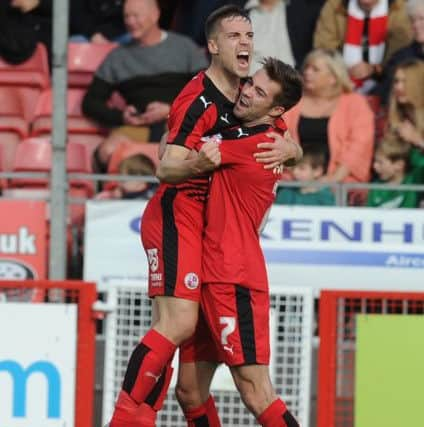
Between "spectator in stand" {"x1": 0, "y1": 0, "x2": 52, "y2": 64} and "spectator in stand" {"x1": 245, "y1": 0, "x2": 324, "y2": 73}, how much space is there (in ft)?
5.62

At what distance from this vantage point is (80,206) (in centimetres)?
1022

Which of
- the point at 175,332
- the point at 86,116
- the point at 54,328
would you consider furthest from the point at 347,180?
the point at 175,332

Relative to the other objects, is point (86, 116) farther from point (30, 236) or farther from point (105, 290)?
point (105, 290)

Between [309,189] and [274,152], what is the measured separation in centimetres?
349

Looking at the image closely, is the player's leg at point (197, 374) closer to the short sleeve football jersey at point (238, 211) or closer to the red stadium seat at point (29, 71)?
the short sleeve football jersey at point (238, 211)

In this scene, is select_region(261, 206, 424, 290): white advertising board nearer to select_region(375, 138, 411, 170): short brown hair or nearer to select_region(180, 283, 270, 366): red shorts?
select_region(375, 138, 411, 170): short brown hair

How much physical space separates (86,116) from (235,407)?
3.60 metres

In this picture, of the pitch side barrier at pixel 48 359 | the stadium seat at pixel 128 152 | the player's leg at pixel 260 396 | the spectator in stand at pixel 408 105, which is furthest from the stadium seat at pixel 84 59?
the player's leg at pixel 260 396

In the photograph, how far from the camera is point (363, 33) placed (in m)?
11.3

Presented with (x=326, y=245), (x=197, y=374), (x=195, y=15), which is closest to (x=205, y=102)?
(x=197, y=374)

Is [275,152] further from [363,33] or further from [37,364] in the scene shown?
[363,33]

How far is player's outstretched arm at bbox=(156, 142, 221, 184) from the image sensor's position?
21.4 ft

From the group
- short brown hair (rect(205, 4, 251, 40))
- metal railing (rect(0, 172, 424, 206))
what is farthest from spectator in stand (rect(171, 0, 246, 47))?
short brown hair (rect(205, 4, 251, 40))

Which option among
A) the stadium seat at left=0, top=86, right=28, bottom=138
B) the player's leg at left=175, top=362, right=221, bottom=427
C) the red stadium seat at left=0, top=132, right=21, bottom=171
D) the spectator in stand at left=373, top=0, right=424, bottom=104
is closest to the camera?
the player's leg at left=175, top=362, right=221, bottom=427
